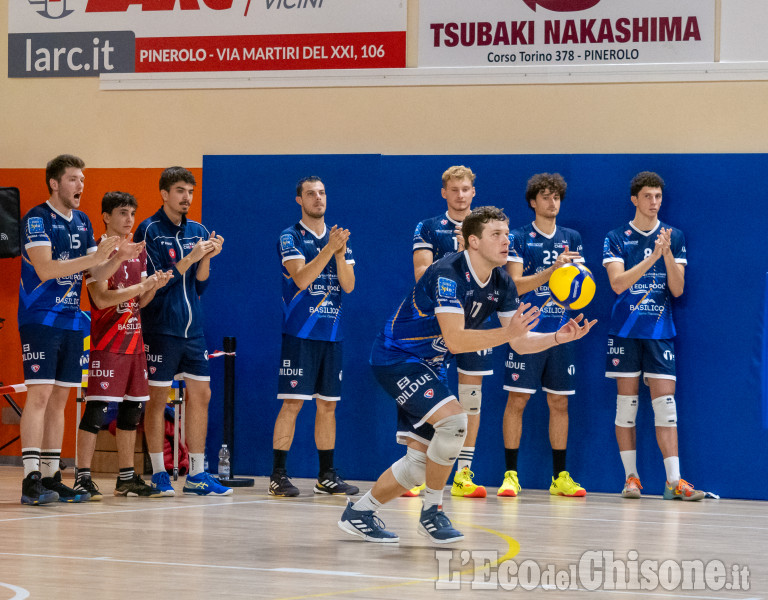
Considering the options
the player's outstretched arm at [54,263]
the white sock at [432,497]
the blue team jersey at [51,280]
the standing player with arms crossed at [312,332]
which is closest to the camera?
the white sock at [432,497]

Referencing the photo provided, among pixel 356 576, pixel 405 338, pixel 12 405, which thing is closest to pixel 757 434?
pixel 405 338

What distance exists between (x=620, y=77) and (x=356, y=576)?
232 inches

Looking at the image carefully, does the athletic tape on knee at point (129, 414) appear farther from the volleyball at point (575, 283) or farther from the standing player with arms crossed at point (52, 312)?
the volleyball at point (575, 283)

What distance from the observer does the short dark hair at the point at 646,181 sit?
29.2 feet

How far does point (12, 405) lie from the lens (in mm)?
10195

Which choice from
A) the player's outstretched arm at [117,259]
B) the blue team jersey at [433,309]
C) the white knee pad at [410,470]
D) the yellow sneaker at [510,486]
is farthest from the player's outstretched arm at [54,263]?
the yellow sneaker at [510,486]

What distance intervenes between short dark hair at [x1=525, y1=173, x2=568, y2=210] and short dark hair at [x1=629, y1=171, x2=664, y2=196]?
0.55 metres

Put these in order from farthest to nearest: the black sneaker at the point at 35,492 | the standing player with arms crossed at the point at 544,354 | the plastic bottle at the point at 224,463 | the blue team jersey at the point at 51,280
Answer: the plastic bottle at the point at 224,463, the standing player with arms crossed at the point at 544,354, the blue team jersey at the point at 51,280, the black sneaker at the point at 35,492

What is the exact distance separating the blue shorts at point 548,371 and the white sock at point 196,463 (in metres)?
2.49

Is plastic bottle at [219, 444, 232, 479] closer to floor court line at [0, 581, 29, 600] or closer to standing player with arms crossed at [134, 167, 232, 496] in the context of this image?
standing player with arms crossed at [134, 167, 232, 496]

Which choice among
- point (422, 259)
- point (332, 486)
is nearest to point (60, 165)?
point (422, 259)

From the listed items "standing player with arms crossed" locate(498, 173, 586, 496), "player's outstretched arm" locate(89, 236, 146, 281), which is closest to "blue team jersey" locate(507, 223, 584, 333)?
"standing player with arms crossed" locate(498, 173, 586, 496)

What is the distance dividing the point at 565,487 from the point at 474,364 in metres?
1.20

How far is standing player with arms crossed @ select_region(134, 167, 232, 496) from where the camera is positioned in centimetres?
848
